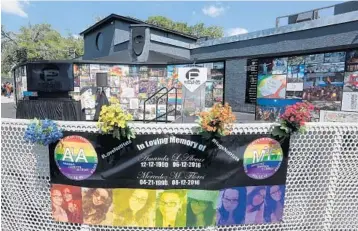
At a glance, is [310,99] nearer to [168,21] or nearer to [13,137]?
[13,137]

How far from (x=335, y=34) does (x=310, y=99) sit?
6640 mm

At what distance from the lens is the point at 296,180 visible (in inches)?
99.9

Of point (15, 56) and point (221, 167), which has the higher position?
point (15, 56)

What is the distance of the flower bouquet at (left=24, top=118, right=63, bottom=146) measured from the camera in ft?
7.51

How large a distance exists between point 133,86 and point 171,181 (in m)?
8.18

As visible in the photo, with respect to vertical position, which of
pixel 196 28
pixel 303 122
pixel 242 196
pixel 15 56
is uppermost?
pixel 196 28

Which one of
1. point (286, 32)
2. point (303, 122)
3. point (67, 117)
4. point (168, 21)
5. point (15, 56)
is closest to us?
point (303, 122)

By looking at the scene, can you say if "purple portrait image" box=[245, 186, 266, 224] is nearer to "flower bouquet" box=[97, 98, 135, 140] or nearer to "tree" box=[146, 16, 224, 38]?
"flower bouquet" box=[97, 98, 135, 140]

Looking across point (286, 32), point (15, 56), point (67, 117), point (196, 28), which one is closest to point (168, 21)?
point (196, 28)

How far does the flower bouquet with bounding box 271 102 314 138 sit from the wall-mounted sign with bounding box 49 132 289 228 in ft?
0.37

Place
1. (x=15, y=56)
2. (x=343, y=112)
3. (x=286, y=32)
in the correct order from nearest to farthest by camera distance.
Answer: (x=343, y=112), (x=286, y=32), (x=15, y=56)

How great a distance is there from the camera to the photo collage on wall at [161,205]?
8.02 ft

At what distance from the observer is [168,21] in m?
48.9

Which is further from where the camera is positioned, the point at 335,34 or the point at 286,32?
the point at 286,32
